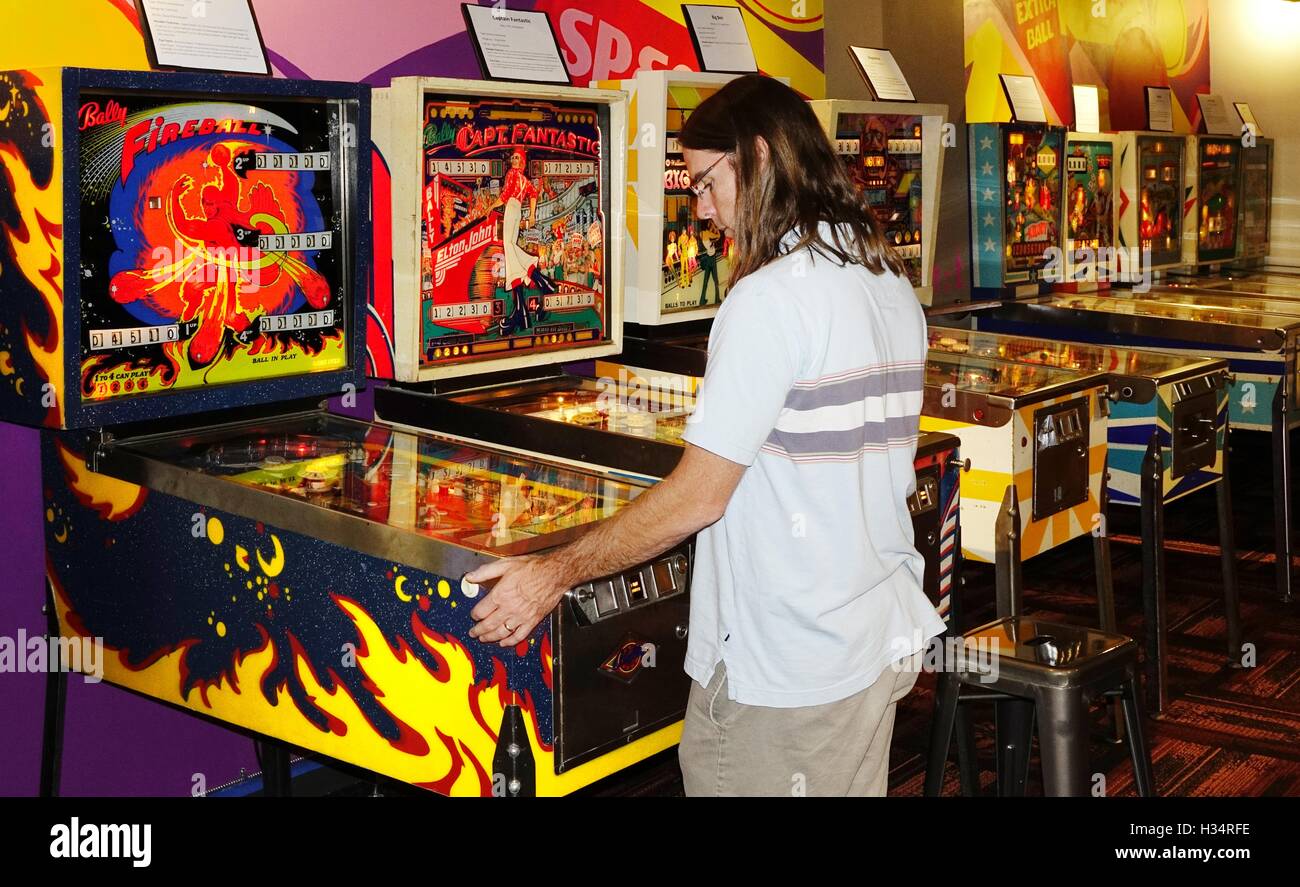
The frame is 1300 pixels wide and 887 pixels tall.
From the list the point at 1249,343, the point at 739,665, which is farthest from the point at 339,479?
the point at 1249,343

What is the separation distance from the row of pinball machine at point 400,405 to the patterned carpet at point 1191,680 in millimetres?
242

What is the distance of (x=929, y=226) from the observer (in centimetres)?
438

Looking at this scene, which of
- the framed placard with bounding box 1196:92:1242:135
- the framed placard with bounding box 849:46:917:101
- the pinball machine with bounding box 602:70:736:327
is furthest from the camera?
the framed placard with bounding box 1196:92:1242:135

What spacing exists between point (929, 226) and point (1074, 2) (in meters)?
2.91

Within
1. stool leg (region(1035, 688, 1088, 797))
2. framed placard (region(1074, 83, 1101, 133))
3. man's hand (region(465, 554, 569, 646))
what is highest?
framed placard (region(1074, 83, 1101, 133))

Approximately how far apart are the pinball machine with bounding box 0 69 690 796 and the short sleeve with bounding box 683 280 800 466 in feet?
1.17

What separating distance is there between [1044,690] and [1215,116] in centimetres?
602

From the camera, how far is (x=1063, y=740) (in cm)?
223

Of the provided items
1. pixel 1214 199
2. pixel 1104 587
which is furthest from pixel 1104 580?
pixel 1214 199

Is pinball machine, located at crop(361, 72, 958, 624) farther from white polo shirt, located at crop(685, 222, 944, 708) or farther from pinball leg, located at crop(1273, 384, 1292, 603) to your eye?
pinball leg, located at crop(1273, 384, 1292, 603)

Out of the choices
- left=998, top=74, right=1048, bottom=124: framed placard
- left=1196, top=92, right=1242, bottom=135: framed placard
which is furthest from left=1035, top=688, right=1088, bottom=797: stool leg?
left=1196, top=92, right=1242, bottom=135: framed placard

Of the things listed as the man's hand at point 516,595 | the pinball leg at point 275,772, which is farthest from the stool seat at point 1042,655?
the pinball leg at point 275,772

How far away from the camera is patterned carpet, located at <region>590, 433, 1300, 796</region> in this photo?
3.43 m
